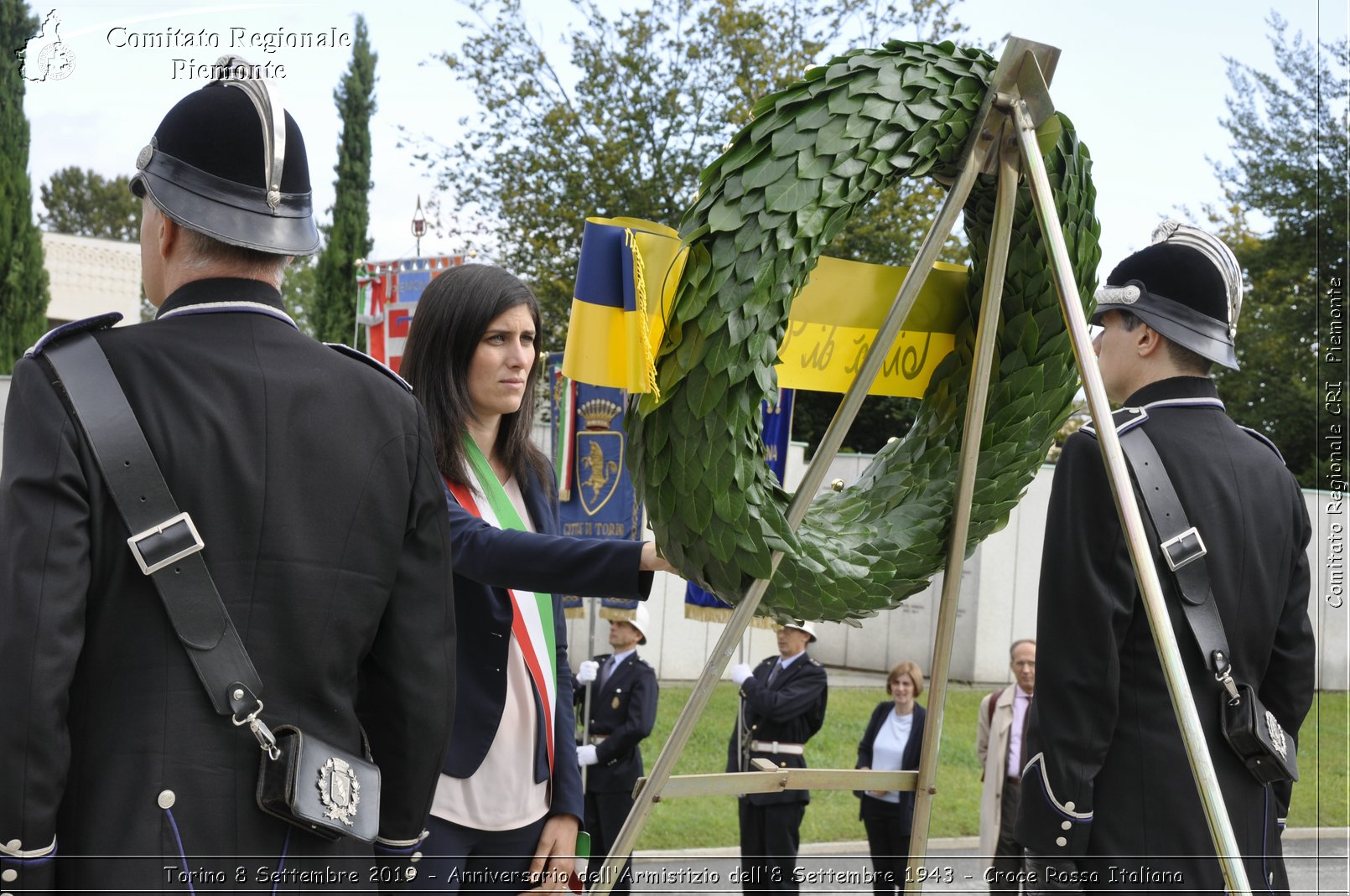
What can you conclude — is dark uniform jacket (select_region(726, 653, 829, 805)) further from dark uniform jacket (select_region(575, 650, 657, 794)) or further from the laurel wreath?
the laurel wreath

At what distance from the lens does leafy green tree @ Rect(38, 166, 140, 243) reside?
124ft

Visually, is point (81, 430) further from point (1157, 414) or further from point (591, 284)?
point (1157, 414)

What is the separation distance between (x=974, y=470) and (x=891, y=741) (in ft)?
16.9

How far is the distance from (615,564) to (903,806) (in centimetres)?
492

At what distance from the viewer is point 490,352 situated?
3.01 meters

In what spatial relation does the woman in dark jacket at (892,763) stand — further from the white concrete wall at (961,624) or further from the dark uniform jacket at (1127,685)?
the white concrete wall at (961,624)

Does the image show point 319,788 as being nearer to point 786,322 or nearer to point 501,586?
point 501,586

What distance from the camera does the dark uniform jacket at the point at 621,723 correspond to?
7.14 m

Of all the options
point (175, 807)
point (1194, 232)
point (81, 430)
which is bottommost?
point (175, 807)

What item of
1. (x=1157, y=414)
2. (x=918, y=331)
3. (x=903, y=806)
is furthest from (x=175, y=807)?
(x=903, y=806)

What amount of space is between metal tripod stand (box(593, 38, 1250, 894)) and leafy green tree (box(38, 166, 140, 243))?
39400 millimetres

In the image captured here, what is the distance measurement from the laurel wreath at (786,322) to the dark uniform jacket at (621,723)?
454 centimetres

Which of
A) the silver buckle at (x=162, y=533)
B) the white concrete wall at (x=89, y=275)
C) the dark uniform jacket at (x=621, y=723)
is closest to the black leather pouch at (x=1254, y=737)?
the silver buckle at (x=162, y=533)

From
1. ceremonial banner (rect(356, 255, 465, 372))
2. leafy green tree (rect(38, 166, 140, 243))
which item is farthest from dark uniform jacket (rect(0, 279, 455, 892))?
leafy green tree (rect(38, 166, 140, 243))
